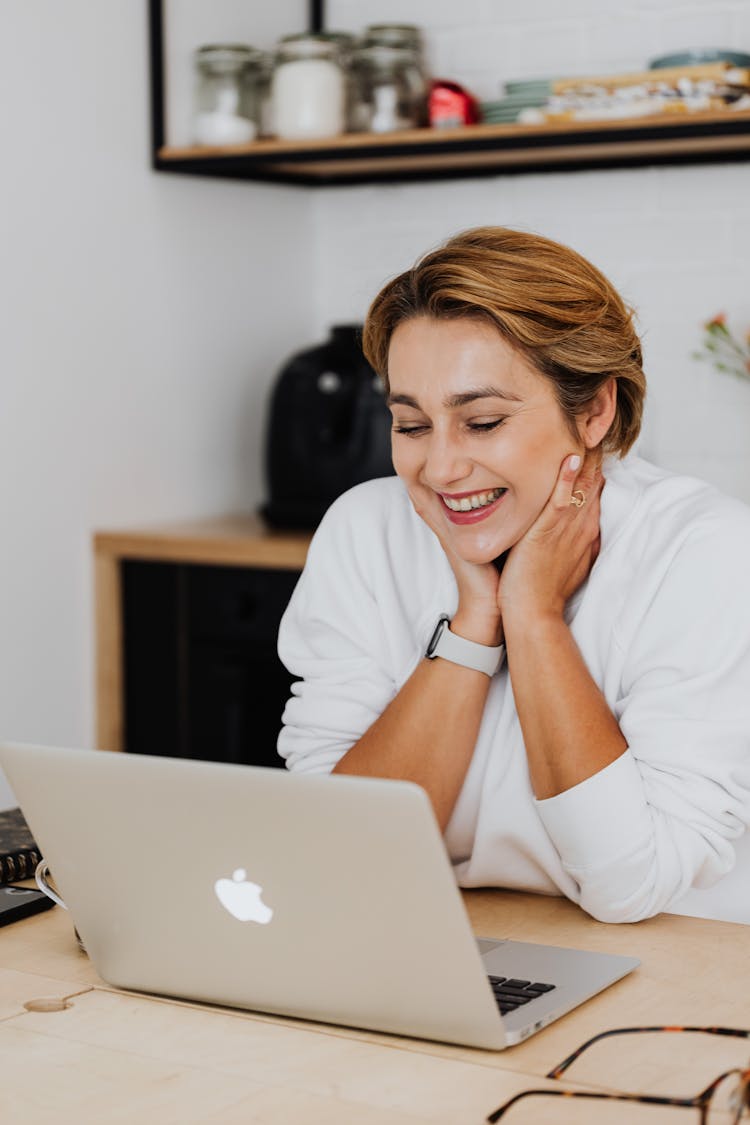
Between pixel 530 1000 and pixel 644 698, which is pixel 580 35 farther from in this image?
pixel 530 1000

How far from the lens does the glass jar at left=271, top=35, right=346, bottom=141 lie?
9.23 feet

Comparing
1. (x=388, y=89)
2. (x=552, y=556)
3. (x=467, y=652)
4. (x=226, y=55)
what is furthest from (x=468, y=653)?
(x=226, y=55)

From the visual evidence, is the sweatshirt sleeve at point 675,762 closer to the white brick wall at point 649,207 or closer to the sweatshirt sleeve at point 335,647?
the sweatshirt sleeve at point 335,647

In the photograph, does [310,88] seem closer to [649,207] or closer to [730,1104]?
[649,207]

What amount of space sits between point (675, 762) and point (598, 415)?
0.40 metres

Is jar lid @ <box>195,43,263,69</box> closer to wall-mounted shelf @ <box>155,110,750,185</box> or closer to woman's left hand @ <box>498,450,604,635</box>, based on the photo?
wall-mounted shelf @ <box>155,110,750,185</box>

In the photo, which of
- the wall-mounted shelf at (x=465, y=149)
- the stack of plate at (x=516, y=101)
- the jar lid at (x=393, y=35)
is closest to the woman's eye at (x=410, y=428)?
the wall-mounted shelf at (x=465, y=149)

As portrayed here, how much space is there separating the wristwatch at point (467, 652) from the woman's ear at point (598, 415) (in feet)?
0.77

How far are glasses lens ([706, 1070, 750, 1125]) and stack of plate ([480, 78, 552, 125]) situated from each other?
1991mm

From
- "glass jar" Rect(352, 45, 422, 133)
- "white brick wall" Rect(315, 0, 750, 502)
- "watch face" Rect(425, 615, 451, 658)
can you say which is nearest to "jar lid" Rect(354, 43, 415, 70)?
"glass jar" Rect(352, 45, 422, 133)

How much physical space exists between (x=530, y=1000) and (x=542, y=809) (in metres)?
0.31

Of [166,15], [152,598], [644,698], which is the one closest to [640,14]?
[166,15]

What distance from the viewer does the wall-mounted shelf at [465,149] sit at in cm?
251

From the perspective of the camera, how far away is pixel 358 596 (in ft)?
5.69
